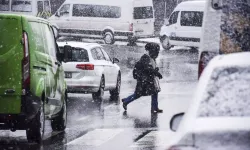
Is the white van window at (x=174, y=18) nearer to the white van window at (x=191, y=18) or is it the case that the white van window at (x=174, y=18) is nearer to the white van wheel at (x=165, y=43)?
the white van window at (x=191, y=18)

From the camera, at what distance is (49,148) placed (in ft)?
45.2

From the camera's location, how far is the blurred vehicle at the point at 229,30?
450 inches

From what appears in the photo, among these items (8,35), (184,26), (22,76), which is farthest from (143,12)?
(22,76)

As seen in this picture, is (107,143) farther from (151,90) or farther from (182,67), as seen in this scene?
(182,67)

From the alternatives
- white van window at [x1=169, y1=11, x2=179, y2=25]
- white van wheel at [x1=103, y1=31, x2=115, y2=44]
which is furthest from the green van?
white van wheel at [x1=103, y1=31, x2=115, y2=44]

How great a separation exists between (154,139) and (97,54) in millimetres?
8384

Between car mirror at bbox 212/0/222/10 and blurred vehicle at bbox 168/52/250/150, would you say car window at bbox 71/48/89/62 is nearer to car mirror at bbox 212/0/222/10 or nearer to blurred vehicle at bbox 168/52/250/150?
car mirror at bbox 212/0/222/10

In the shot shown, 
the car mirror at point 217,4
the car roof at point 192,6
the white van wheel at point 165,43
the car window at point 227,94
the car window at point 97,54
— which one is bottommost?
the white van wheel at point 165,43

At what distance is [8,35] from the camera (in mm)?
13484

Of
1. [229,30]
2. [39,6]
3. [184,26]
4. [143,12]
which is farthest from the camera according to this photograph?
[39,6]

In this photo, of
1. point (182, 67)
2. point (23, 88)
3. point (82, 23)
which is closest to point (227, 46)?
point (23, 88)

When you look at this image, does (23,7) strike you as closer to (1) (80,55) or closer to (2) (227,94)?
(1) (80,55)

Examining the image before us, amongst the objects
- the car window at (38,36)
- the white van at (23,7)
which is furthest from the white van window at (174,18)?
the car window at (38,36)

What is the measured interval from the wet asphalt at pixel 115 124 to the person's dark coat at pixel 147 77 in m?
0.53
